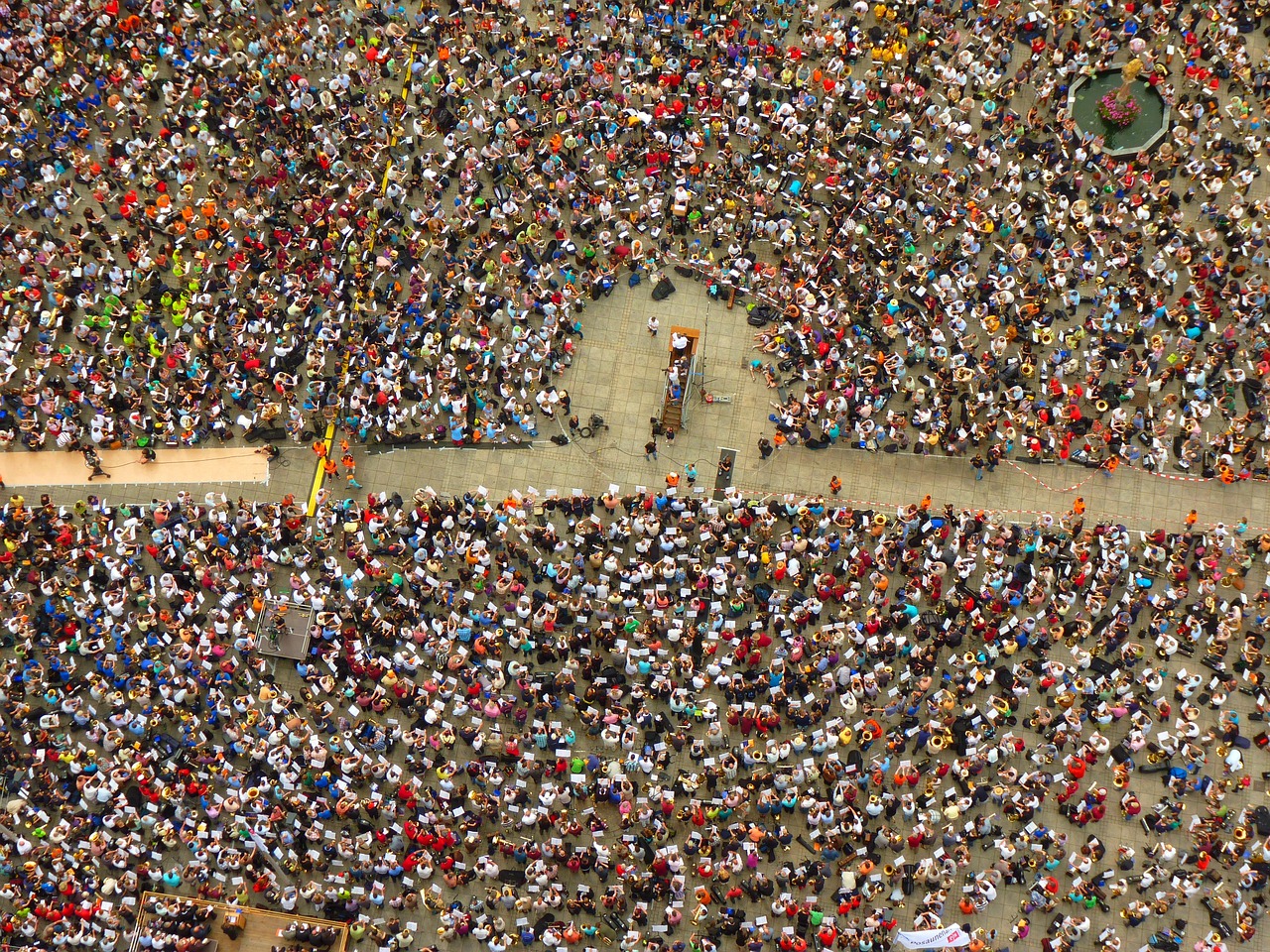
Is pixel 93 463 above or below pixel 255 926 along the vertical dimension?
above

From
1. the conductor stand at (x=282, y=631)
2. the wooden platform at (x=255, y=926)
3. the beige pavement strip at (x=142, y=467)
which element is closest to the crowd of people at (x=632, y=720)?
the conductor stand at (x=282, y=631)

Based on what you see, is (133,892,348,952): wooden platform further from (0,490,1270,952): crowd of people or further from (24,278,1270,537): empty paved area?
(24,278,1270,537): empty paved area

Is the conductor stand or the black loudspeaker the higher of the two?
the black loudspeaker

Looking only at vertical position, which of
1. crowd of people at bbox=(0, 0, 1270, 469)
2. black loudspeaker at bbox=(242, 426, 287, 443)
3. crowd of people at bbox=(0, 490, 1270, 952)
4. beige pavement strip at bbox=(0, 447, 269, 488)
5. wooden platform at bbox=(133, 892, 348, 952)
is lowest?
wooden platform at bbox=(133, 892, 348, 952)

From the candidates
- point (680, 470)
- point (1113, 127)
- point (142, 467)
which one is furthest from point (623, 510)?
point (1113, 127)

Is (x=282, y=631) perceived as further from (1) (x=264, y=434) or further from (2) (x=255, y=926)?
(2) (x=255, y=926)

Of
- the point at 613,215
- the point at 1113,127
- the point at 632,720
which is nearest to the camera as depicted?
the point at 632,720

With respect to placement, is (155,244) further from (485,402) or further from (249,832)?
(249,832)

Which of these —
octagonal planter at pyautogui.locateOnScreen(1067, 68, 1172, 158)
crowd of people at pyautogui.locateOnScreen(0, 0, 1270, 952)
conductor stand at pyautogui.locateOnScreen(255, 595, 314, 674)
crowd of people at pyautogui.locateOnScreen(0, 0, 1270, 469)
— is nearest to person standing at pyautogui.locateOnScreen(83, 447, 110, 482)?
crowd of people at pyautogui.locateOnScreen(0, 0, 1270, 952)
